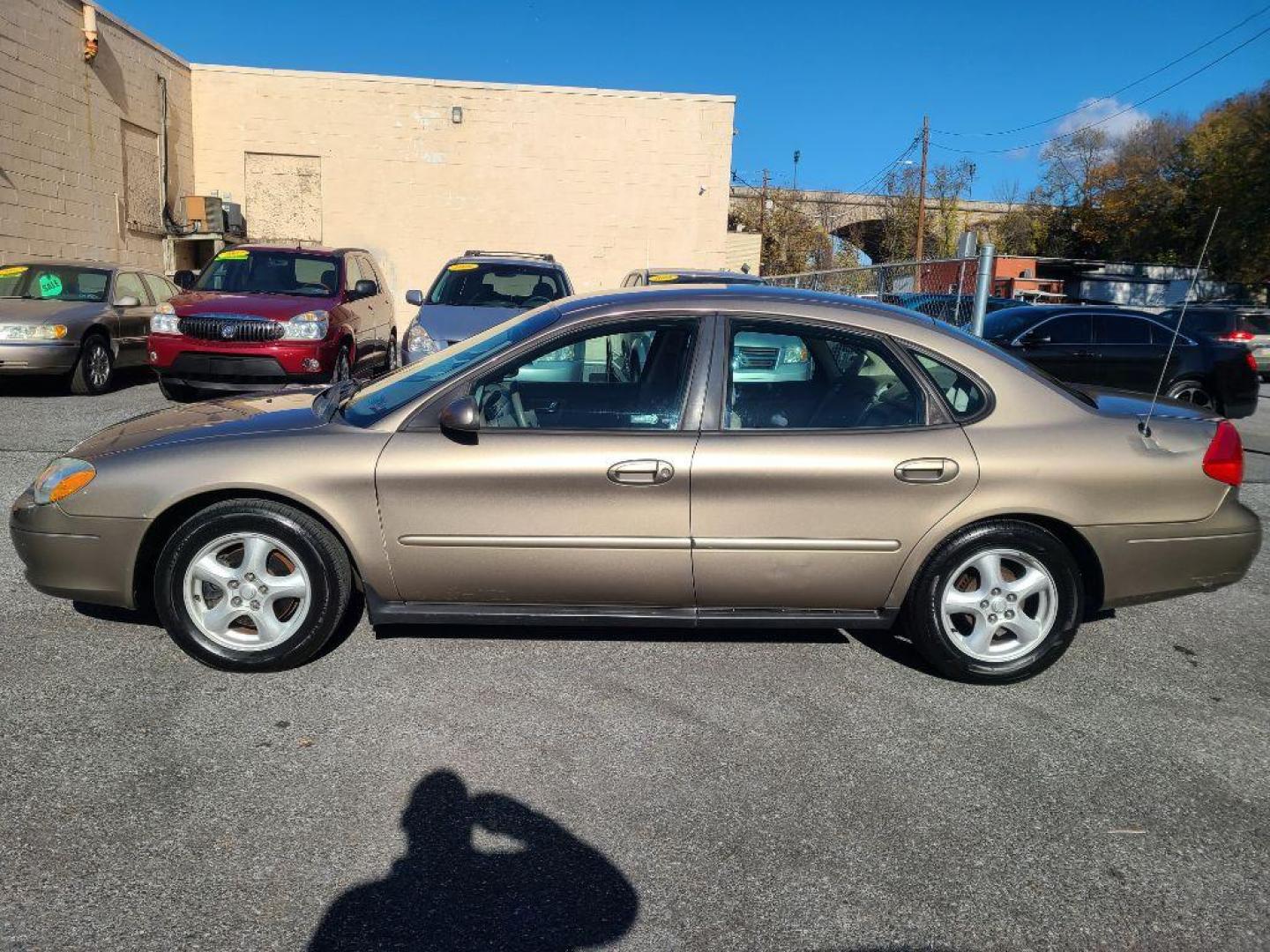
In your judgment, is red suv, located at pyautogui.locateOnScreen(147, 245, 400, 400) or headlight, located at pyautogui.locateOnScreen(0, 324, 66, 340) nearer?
red suv, located at pyautogui.locateOnScreen(147, 245, 400, 400)

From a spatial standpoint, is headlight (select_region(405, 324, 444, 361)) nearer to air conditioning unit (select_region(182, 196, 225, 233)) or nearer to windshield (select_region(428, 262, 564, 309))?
windshield (select_region(428, 262, 564, 309))

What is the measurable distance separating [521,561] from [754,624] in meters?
0.95

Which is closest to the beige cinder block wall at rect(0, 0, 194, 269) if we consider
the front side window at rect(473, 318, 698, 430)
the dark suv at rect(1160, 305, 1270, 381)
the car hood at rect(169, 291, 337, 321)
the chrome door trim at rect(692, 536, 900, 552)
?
the car hood at rect(169, 291, 337, 321)

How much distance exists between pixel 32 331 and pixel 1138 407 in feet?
35.7

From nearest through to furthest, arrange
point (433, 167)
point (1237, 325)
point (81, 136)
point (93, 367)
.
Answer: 1. point (93, 367)
2. point (81, 136)
3. point (1237, 325)
4. point (433, 167)

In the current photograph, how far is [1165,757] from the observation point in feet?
11.4

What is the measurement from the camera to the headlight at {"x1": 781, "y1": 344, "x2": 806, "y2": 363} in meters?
4.11

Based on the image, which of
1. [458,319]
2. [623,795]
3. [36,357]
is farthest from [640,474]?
[36,357]

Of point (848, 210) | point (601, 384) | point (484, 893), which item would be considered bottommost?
point (484, 893)

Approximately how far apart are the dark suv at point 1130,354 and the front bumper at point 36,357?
10448 millimetres

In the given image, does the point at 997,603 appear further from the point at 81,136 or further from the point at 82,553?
the point at 81,136

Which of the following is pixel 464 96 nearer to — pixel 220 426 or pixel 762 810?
pixel 220 426

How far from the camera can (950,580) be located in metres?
3.94

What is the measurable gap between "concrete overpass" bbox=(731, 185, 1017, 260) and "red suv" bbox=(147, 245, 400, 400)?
31.8 meters
